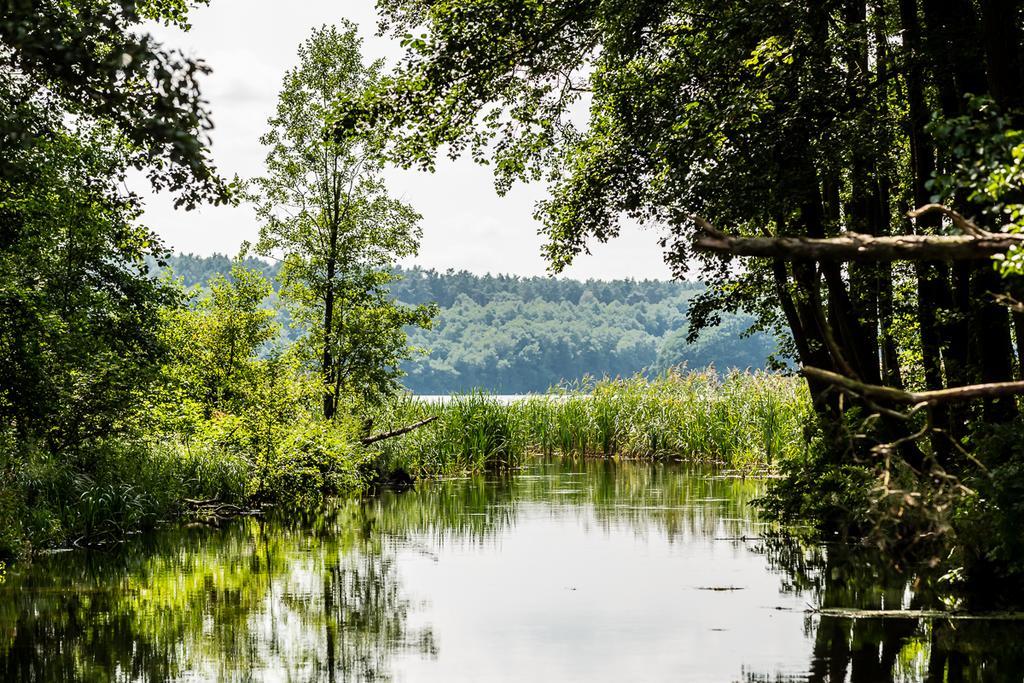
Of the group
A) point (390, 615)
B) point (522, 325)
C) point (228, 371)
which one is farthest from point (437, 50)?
point (522, 325)

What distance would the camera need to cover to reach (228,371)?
20.9 metres

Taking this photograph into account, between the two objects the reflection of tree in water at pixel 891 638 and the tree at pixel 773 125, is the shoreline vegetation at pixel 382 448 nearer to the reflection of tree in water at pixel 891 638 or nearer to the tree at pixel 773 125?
the tree at pixel 773 125

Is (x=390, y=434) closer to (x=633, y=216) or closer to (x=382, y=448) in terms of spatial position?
(x=382, y=448)

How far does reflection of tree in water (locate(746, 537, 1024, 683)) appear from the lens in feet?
24.1

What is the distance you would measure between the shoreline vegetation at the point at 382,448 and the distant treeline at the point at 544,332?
155ft

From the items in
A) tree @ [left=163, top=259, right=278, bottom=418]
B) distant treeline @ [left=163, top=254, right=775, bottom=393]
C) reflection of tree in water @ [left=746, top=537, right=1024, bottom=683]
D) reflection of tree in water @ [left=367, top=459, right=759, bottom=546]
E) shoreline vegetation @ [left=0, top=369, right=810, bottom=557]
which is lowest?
reflection of tree in water @ [left=746, top=537, right=1024, bottom=683]

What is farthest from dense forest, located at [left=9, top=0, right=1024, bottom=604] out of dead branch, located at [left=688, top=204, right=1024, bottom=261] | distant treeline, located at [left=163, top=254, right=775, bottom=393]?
distant treeline, located at [left=163, top=254, right=775, bottom=393]

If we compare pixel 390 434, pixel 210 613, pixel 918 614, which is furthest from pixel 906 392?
pixel 390 434

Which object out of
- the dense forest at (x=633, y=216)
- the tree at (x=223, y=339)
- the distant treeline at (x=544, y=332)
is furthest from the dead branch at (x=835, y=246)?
the distant treeline at (x=544, y=332)

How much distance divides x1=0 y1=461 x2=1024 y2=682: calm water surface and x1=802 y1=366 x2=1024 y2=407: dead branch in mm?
2832

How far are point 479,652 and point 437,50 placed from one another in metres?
6.37

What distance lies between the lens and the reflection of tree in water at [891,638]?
→ 7.35m

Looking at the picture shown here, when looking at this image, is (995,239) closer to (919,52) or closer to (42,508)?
(919,52)

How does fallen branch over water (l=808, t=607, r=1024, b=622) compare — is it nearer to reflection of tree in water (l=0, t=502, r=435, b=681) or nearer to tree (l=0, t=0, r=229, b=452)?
reflection of tree in water (l=0, t=502, r=435, b=681)
